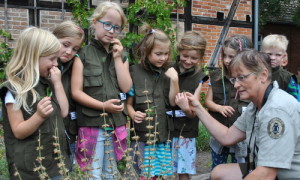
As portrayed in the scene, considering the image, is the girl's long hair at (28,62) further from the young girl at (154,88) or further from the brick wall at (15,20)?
the brick wall at (15,20)

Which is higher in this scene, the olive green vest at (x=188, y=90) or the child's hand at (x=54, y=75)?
the child's hand at (x=54, y=75)

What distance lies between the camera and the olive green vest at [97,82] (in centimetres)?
327

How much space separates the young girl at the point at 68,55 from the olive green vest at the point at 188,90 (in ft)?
3.02

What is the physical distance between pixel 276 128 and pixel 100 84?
1.42 meters

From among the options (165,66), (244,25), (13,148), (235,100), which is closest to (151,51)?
(165,66)

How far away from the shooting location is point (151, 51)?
11.8 feet

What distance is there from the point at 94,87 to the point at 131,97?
0.41 m

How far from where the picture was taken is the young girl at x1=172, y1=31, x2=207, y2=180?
369cm

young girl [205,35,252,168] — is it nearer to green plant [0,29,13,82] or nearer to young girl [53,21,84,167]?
young girl [53,21,84,167]

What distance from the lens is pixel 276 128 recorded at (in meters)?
2.55

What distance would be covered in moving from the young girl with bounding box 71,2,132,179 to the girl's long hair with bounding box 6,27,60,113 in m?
0.51

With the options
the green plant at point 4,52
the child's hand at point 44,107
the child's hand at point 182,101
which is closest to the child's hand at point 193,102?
the child's hand at point 182,101

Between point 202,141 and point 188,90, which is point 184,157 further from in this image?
point 202,141

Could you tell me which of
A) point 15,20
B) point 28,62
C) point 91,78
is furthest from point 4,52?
point 28,62
